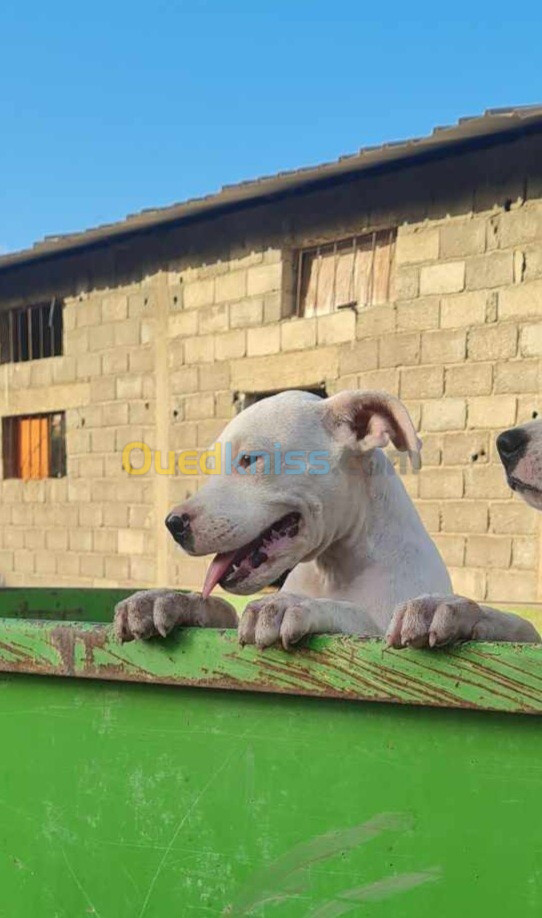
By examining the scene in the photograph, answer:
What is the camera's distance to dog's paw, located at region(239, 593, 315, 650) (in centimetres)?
147

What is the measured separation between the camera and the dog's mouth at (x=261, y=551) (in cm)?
226

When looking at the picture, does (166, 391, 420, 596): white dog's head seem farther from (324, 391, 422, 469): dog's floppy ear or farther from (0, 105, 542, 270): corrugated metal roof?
(0, 105, 542, 270): corrugated metal roof

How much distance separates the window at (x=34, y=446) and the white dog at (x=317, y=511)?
7.86 meters

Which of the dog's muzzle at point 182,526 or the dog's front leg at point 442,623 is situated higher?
the dog's muzzle at point 182,526

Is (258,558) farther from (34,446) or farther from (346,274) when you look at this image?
(34,446)

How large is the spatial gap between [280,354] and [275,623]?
610cm

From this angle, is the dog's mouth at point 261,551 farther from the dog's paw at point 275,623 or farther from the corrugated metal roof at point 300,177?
the corrugated metal roof at point 300,177


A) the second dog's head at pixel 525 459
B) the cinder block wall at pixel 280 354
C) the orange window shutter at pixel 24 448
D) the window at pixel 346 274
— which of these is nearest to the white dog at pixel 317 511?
the second dog's head at pixel 525 459

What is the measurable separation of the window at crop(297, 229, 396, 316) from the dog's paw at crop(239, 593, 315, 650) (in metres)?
5.51

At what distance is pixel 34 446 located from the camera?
33.7ft

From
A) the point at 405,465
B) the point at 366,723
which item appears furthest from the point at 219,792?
the point at 405,465

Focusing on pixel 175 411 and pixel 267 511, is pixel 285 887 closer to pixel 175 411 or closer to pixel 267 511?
pixel 267 511

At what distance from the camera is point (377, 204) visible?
6777 millimetres

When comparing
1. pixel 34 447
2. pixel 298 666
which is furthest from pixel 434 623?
pixel 34 447
